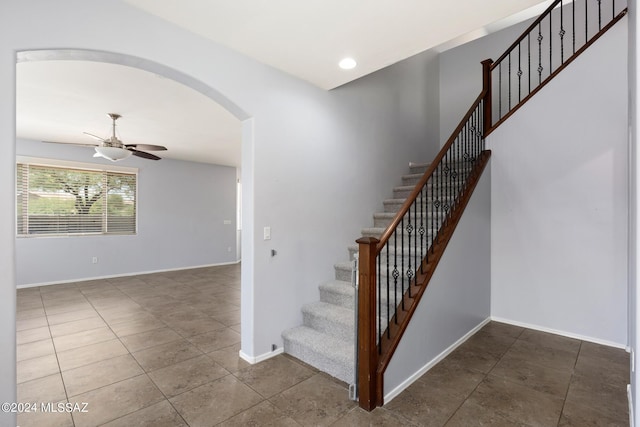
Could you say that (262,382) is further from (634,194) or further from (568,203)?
(568,203)

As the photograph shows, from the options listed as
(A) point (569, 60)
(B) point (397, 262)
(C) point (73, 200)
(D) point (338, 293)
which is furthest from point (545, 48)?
(C) point (73, 200)

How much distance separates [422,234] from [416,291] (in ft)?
1.79

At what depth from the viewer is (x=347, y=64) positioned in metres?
2.84

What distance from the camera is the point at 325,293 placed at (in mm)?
3270

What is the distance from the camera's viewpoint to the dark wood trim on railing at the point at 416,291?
85.4 inches

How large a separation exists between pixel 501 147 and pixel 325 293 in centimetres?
284

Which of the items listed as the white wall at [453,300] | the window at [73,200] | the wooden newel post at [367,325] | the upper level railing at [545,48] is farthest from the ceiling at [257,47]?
the white wall at [453,300]

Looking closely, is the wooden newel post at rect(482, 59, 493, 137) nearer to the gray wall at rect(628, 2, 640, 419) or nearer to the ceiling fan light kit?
the gray wall at rect(628, 2, 640, 419)

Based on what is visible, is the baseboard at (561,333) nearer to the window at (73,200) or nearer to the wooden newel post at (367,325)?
the wooden newel post at (367,325)

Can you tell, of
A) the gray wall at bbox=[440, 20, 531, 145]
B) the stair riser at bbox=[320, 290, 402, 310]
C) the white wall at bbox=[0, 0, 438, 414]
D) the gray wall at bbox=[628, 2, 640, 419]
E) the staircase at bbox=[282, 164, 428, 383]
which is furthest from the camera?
the gray wall at bbox=[440, 20, 531, 145]

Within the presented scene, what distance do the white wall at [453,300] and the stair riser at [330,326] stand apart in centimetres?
52

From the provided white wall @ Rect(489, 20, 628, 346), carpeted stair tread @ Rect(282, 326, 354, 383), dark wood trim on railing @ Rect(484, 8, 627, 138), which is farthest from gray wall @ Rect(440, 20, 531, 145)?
carpeted stair tread @ Rect(282, 326, 354, 383)

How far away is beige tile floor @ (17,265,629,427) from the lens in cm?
203

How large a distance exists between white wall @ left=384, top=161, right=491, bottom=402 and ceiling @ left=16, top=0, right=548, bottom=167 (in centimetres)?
182
